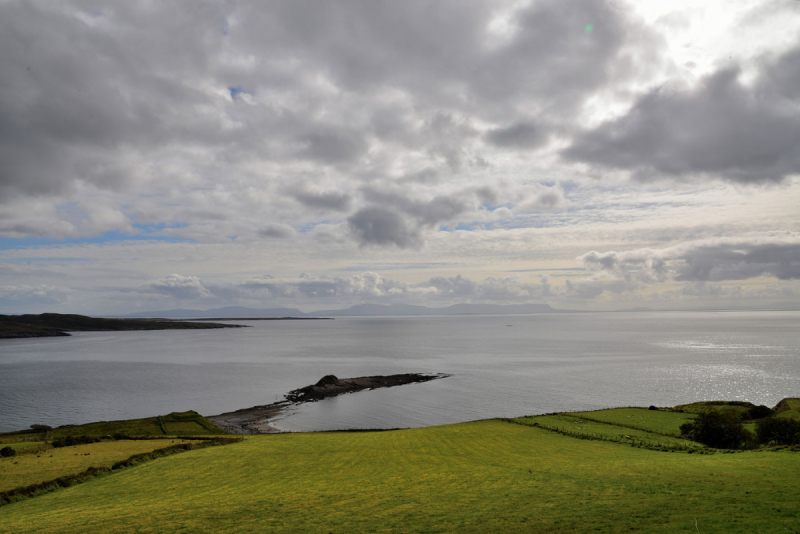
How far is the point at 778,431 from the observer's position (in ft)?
143

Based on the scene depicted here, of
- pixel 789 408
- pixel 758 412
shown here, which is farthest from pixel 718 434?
pixel 789 408

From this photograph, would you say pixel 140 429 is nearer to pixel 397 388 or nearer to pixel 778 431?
pixel 397 388

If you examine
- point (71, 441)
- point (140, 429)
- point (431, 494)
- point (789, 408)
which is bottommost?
point (140, 429)

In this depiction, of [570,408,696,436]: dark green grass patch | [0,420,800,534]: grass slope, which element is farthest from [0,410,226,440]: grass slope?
[570,408,696,436]: dark green grass patch

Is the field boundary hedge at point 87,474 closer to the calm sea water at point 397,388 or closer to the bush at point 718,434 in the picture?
the calm sea water at point 397,388

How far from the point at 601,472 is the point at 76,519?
27.8 meters

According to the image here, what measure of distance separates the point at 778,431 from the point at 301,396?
82766mm

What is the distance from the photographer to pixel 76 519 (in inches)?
759

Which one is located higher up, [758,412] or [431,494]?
[431,494]

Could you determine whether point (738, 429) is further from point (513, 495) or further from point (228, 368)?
point (228, 368)

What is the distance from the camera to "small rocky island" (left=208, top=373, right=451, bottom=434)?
71294 mm

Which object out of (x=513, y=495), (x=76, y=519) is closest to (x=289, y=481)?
(x=76, y=519)

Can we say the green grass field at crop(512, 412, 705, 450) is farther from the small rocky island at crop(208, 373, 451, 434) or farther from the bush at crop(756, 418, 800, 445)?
the small rocky island at crop(208, 373, 451, 434)

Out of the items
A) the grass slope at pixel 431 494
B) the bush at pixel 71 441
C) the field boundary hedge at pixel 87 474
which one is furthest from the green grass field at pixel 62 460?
the grass slope at pixel 431 494
